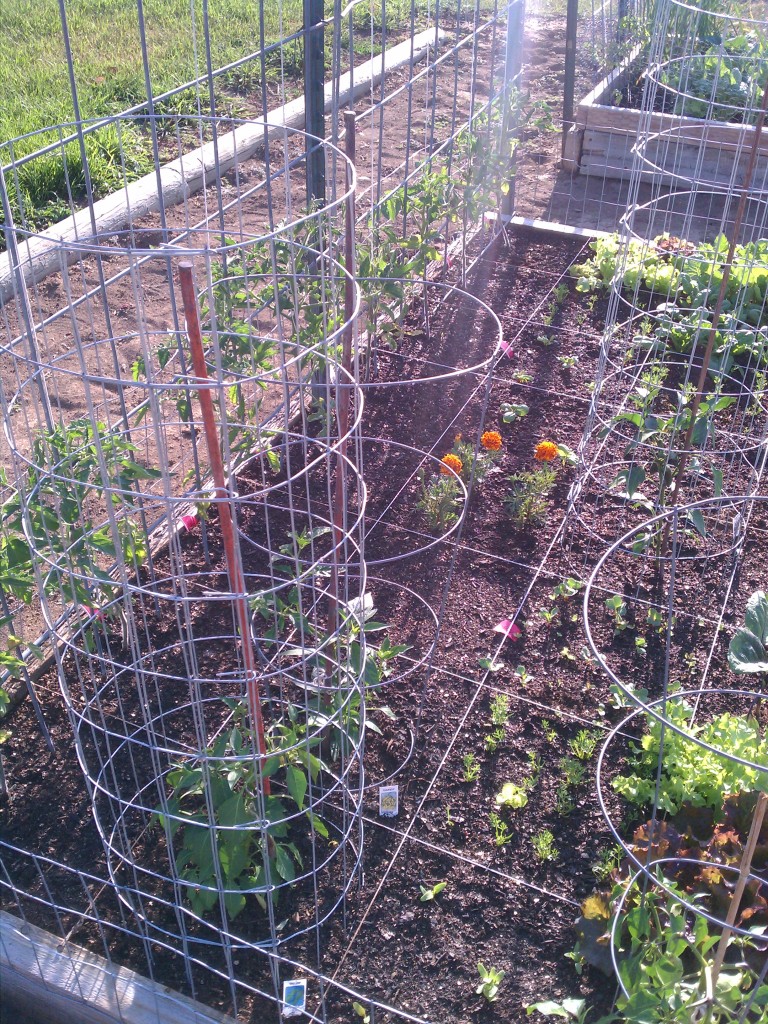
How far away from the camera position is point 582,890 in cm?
242

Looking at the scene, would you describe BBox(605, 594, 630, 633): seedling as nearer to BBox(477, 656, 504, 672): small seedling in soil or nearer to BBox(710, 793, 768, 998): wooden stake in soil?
BBox(477, 656, 504, 672): small seedling in soil

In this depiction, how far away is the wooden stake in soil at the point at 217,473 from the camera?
5.20 ft

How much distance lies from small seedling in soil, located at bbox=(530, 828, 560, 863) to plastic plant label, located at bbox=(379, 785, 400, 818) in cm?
37

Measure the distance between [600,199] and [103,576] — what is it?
443 centimetres

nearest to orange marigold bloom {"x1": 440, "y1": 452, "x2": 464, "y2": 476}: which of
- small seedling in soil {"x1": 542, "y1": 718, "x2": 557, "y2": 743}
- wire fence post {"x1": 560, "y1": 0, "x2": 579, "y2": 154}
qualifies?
small seedling in soil {"x1": 542, "y1": 718, "x2": 557, "y2": 743}

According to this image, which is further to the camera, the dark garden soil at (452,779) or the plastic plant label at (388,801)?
the plastic plant label at (388,801)

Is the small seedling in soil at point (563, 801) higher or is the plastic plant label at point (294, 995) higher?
the plastic plant label at point (294, 995)

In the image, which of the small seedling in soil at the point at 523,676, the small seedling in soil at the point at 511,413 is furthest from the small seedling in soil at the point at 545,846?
the small seedling in soil at the point at 511,413

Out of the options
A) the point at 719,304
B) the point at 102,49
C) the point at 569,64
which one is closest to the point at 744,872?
the point at 719,304

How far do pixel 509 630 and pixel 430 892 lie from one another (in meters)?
0.93

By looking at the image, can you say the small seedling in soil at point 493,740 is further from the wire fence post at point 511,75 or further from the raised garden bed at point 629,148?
the raised garden bed at point 629,148

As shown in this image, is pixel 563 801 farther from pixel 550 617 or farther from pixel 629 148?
pixel 629 148

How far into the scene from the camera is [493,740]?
2764 mm

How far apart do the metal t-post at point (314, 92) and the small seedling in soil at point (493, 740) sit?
2.01 m
